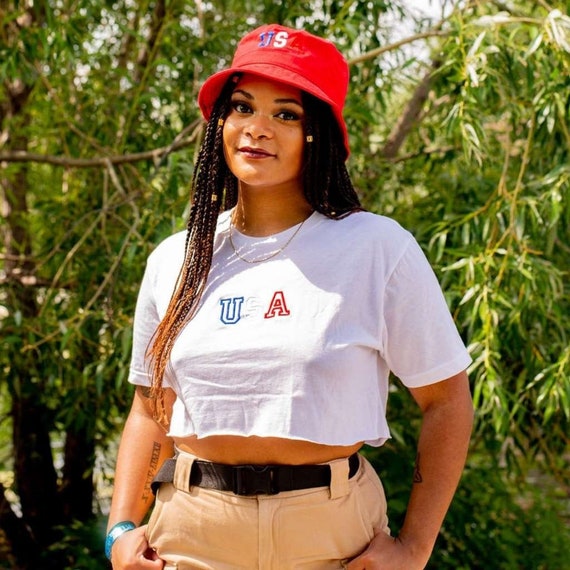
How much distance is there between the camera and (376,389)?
165 centimetres

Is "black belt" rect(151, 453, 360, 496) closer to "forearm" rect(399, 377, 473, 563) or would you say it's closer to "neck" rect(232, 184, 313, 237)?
"forearm" rect(399, 377, 473, 563)

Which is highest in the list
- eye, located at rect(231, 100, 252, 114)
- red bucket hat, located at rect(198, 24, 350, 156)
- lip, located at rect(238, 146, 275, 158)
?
red bucket hat, located at rect(198, 24, 350, 156)

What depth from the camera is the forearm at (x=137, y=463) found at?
Answer: 190 cm

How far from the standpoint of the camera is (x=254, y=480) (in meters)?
1.59

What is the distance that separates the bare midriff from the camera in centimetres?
159

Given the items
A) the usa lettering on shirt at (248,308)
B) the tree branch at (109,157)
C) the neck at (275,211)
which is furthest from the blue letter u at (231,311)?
the tree branch at (109,157)

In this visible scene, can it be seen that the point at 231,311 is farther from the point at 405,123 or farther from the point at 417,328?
the point at 405,123

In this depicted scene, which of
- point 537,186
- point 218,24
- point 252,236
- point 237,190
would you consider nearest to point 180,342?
point 252,236

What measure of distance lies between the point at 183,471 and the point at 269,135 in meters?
0.59

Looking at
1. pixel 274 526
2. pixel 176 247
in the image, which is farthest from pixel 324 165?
pixel 274 526

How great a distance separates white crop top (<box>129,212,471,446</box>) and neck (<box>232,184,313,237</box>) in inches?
3.2

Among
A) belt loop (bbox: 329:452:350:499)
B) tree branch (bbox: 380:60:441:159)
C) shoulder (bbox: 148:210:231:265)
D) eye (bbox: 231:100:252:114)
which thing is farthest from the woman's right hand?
tree branch (bbox: 380:60:441:159)

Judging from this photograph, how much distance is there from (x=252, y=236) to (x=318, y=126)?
0.23 metres

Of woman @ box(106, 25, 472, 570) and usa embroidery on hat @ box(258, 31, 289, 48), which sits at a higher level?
usa embroidery on hat @ box(258, 31, 289, 48)
